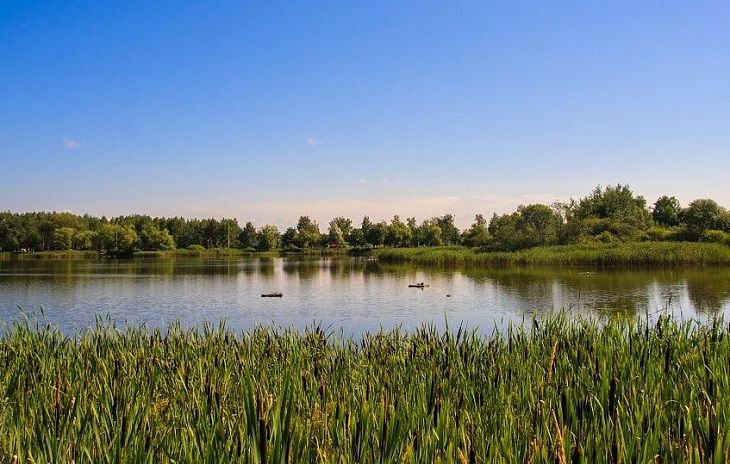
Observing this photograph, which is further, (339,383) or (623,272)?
(623,272)

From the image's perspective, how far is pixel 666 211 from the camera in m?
79.8

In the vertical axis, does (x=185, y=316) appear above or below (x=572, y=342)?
below

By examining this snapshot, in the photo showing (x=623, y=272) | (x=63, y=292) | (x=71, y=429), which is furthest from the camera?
Result: (x=623, y=272)

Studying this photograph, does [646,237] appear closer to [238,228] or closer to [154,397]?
[154,397]

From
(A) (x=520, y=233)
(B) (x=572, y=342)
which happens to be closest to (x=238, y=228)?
(A) (x=520, y=233)

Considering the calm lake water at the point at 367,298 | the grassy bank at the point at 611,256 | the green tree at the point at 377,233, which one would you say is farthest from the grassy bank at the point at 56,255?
the grassy bank at the point at 611,256

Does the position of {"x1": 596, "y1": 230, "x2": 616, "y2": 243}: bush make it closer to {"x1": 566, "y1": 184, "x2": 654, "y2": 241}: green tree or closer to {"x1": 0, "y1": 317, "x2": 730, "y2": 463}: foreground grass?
{"x1": 566, "y1": 184, "x2": 654, "y2": 241}: green tree

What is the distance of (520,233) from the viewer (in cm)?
5572

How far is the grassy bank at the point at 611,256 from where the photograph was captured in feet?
133

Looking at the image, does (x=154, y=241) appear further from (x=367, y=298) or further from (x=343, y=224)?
(x=367, y=298)

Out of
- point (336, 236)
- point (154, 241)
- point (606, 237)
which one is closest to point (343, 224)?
point (336, 236)

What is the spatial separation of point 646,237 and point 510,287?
97.3 ft

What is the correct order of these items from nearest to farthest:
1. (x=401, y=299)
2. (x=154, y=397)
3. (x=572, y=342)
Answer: (x=154, y=397), (x=572, y=342), (x=401, y=299)

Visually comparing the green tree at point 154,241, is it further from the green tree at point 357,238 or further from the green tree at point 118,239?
the green tree at point 357,238
